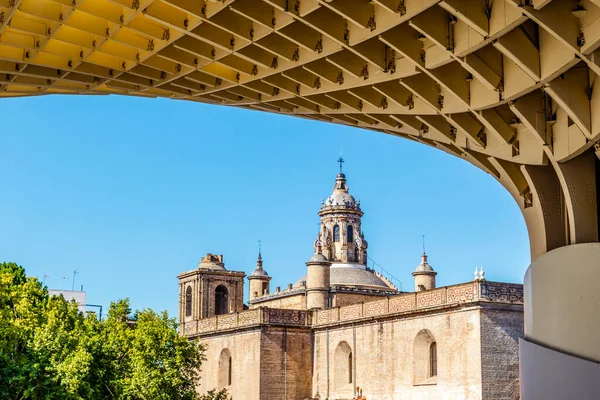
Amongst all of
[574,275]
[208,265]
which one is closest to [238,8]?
[574,275]

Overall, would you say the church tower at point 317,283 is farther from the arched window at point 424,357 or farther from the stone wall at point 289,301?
the arched window at point 424,357

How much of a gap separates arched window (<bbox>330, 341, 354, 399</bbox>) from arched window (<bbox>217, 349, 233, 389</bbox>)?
38.7 feet

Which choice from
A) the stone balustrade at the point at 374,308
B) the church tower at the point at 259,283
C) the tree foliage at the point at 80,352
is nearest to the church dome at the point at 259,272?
the church tower at the point at 259,283

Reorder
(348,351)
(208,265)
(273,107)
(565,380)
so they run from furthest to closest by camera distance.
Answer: (208,265), (348,351), (273,107), (565,380)

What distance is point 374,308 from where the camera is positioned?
72.9 meters

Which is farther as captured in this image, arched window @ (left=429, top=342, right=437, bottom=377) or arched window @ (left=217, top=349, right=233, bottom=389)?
arched window @ (left=217, top=349, right=233, bottom=389)

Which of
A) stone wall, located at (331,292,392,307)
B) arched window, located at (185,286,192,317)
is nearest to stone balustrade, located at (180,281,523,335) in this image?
arched window, located at (185,286,192,317)

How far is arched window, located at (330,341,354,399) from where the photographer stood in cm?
7600

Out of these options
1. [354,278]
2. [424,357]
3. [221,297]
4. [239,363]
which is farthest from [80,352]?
[354,278]

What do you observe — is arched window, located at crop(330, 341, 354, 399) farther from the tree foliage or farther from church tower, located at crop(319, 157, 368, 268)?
church tower, located at crop(319, 157, 368, 268)

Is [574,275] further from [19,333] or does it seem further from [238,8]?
[19,333]

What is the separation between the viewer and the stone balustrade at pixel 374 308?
62625 mm

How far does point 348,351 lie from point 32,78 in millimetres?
55774

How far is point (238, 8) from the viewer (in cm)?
1800
